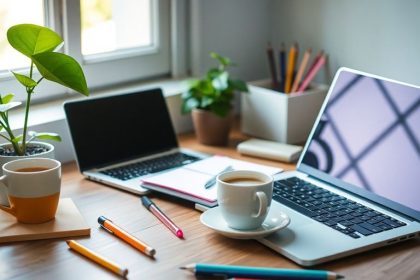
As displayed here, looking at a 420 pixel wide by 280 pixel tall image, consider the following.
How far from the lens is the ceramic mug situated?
119cm

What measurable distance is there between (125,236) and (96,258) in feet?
0.30

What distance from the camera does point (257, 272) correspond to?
1047 mm

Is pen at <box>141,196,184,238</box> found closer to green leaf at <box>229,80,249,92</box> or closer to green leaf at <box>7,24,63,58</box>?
green leaf at <box>7,24,63,58</box>

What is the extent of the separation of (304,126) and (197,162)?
348 millimetres

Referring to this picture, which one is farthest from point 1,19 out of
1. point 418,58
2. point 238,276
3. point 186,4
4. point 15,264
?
point 418,58

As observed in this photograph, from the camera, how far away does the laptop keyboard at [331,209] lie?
122 centimetres

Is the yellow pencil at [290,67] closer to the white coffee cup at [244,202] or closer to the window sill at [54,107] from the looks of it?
the window sill at [54,107]

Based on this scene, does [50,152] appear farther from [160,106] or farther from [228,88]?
[228,88]

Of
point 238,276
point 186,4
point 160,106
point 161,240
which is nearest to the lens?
point 238,276

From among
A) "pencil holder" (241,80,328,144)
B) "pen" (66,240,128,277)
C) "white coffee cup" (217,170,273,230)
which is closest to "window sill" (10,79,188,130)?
"pencil holder" (241,80,328,144)

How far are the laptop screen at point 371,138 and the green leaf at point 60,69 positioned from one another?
52 cm

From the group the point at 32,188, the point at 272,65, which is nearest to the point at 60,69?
the point at 32,188

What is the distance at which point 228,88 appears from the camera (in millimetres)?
1699

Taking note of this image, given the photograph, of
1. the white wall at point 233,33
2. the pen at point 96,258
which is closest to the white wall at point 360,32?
the white wall at point 233,33
